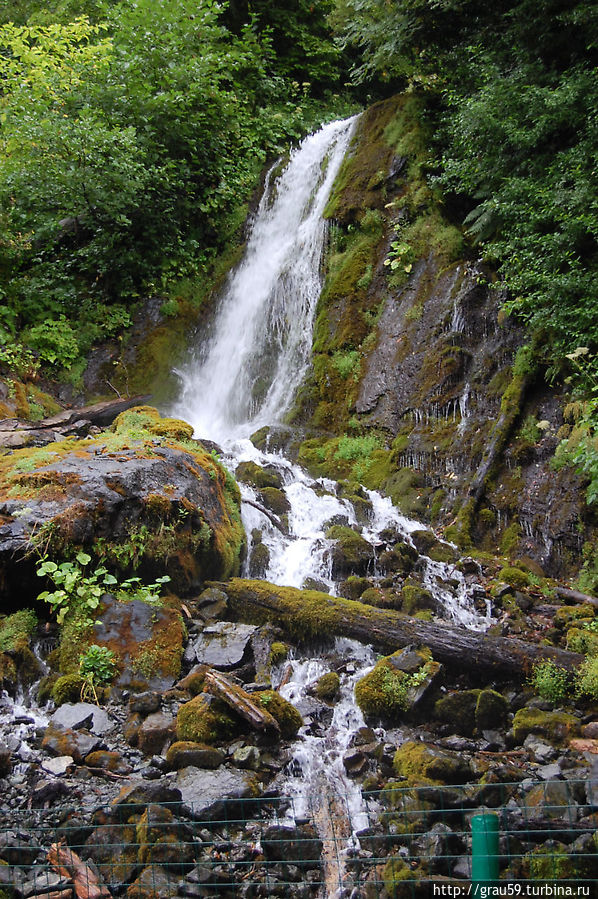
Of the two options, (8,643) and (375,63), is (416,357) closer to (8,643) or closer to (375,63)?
(375,63)

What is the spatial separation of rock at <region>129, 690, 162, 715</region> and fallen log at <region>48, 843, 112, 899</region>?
1.29 metres

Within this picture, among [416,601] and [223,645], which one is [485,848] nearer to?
[223,645]

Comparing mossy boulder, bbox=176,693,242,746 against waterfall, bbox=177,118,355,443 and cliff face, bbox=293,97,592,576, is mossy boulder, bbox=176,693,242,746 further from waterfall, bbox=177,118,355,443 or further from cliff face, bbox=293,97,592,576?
waterfall, bbox=177,118,355,443

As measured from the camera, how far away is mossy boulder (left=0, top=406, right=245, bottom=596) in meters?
5.48

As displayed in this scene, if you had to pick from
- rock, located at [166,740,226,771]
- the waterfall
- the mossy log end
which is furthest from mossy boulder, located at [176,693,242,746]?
the waterfall

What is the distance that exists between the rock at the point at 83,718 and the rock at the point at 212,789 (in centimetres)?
79

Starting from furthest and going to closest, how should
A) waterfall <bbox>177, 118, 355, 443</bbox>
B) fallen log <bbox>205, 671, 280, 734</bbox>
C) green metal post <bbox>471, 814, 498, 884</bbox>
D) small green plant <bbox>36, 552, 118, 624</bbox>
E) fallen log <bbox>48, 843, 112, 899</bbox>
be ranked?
waterfall <bbox>177, 118, 355, 443</bbox> < small green plant <bbox>36, 552, 118, 624</bbox> < fallen log <bbox>205, 671, 280, 734</bbox> < fallen log <bbox>48, 843, 112, 899</bbox> < green metal post <bbox>471, 814, 498, 884</bbox>

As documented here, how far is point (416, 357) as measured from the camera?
10742mm

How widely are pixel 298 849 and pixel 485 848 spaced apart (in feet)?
5.49

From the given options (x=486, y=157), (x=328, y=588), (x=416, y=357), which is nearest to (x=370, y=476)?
(x=416, y=357)

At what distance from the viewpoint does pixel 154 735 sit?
4445 mm

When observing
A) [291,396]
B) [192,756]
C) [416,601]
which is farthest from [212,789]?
[291,396]

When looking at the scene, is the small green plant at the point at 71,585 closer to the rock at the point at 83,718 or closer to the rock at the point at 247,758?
the rock at the point at 83,718

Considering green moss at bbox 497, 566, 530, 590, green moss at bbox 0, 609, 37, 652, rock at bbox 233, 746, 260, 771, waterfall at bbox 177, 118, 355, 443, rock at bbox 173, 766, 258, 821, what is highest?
waterfall at bbox 177, 118, 355, 443
